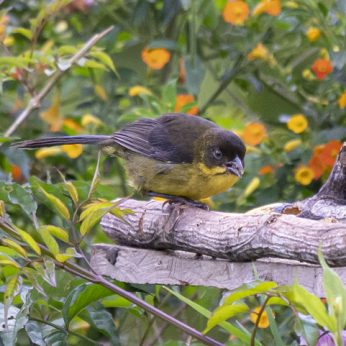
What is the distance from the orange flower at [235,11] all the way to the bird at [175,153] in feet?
2.10

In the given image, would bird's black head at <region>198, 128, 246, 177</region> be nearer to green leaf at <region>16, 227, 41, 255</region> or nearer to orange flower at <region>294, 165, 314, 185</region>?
orange flower at <region>294, 165, 314, 185</region>

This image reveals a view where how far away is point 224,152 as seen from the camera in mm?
3508

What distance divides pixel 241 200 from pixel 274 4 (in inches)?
34.1

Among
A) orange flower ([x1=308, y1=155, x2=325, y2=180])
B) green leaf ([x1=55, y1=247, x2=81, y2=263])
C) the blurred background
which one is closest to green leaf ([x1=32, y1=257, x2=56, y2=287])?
green leaf ([x1=55, y1=247, x2=81, y2=263])

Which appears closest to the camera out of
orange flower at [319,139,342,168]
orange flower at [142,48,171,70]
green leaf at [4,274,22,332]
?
green leaf at [4,274,22,332]

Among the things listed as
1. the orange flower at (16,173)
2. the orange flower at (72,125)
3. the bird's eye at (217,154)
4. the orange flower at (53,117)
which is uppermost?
the bird's eye at (217,154)

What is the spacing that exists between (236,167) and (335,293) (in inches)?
66.8

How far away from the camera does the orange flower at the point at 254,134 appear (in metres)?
4.13

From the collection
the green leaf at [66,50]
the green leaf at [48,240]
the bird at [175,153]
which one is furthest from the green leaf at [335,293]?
the green leaf at [66,50]

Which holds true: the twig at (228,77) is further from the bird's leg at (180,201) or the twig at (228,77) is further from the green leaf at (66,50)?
the green leaf at (66,50)

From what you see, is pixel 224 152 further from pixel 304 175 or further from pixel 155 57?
pixel 155 57

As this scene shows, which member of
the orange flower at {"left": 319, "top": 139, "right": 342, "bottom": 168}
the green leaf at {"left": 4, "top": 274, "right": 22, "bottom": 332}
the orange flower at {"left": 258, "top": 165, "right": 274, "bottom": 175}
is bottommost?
the orange flower at {"left": 258, "top": 165, "right": 274, "bottom": 175}

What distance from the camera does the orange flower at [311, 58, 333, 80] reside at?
13.5ft

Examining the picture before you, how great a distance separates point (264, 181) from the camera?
4.19m
